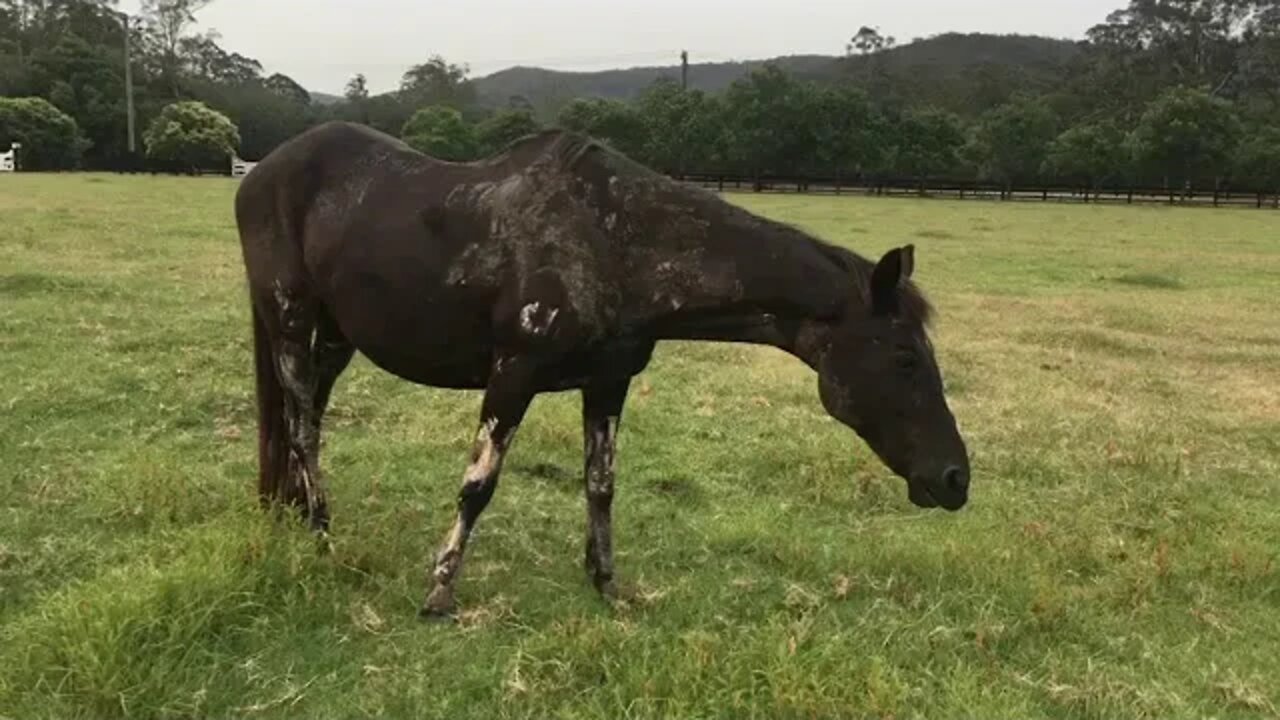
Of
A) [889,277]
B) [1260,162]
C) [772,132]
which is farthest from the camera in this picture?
[772,132]

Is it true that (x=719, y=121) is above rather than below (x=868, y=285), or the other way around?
above

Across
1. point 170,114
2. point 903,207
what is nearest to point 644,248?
point 903,207

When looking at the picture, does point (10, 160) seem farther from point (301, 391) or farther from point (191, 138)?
point (301, 391)

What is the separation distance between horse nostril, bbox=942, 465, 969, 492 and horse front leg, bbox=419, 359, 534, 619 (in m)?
1.79

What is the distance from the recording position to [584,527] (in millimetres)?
6105

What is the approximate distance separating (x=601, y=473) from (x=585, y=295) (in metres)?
1.12

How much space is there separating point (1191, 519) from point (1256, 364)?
720 cm

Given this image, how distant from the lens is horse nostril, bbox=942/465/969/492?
4316mm

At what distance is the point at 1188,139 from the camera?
57.2 m

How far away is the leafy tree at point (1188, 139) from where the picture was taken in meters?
57.2

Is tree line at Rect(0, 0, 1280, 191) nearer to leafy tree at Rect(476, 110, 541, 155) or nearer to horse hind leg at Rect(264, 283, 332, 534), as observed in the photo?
leafy tree at Rect(476, 110, 541, 155)

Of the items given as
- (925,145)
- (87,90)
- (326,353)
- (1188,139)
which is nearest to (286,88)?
(87,90)

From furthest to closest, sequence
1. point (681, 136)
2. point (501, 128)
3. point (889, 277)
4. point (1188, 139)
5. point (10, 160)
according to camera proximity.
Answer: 1. point (501, 128)
2. point (681, 136)
3. point (10, 160)
4. point (1188, 139)
5. point (889, 277)

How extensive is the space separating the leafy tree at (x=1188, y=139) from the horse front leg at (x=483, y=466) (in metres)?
61.4
